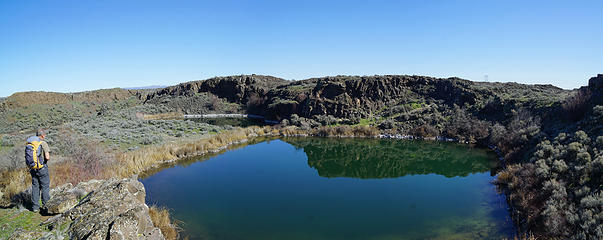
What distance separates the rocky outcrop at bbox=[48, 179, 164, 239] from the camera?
21.1ft

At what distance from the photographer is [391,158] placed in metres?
21.7

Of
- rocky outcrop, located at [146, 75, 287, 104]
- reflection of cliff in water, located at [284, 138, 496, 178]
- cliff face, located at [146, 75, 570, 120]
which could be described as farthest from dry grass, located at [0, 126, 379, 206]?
rocky outcrop, located at [146, 75, 287, 104]

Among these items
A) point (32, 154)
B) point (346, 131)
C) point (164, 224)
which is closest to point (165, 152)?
point (164, 224)

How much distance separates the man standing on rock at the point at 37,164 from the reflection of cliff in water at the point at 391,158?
1303 cm

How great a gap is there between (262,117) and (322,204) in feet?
118

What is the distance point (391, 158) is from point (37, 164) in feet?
64.9

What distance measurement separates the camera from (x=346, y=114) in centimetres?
3625

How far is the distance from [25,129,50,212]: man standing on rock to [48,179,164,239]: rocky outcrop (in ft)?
1.30

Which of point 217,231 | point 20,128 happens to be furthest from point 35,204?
point 20,128

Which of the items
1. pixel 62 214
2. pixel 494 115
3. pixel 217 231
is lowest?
pixel 217 231

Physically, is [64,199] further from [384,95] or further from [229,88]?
[229,88]

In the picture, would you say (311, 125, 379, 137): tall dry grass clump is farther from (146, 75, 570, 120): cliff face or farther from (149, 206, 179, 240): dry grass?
(149, 206, 179, 240): dry grass

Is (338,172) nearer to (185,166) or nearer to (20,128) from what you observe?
(185,166)

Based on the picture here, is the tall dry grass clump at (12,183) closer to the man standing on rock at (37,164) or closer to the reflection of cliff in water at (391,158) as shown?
the man standing on rock at (37,164)
